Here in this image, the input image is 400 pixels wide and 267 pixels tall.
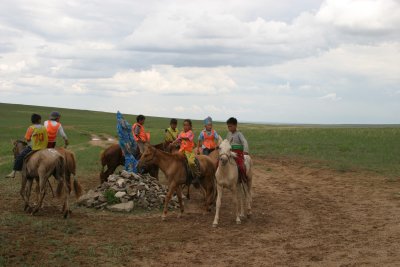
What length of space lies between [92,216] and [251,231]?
4.06m

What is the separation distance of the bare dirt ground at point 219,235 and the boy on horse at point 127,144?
2.35m

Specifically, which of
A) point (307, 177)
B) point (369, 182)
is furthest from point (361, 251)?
point (307, 177)

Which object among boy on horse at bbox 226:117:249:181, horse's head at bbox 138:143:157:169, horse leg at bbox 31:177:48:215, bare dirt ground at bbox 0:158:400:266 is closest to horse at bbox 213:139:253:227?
boy on horse at bbox 226:117:249:181

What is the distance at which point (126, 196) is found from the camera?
12.7m

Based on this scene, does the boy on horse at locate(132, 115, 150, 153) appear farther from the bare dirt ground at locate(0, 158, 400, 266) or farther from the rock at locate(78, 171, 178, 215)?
the bare dirt ground at locate(0, 158, 400, 266)

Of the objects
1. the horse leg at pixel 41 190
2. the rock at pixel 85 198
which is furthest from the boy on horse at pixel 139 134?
the horse leg at pixel 41 190

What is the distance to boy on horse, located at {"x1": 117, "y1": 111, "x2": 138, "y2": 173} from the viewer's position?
571 inches

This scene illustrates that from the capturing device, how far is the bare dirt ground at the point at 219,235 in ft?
26.8

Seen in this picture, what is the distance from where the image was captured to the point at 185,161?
12.0 meters

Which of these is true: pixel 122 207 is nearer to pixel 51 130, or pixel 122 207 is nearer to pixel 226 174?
pixel 51 130

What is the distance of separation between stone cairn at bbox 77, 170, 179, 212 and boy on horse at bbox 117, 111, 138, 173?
1.24 metres

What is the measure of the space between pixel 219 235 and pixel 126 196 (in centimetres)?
365

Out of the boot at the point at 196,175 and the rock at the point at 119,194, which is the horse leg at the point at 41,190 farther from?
the boot at the point at 196,175

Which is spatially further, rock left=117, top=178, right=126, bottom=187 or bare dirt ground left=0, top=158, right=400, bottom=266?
rock left=117, top=178, right=126, bottom=187
